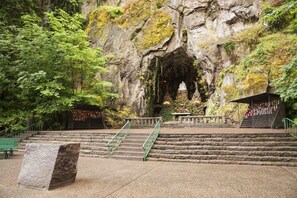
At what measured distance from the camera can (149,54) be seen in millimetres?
20328

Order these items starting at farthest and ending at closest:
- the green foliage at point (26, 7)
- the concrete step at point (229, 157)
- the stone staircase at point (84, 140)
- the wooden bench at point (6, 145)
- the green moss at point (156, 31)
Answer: the green moss at point (156, 31)
the green foliage at point (26, 7)
the stone staircase at point (84, 140)
the wooden bench at point (6, 145)
the concrete step at point (229, 157)

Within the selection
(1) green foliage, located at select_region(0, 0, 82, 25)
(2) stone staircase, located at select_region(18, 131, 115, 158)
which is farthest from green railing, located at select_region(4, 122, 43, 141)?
(1) green foliage, located at select_region(0, 0, 82, 25)

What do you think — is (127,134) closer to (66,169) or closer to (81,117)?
(66,169)

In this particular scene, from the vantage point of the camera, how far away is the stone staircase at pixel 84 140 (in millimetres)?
9484

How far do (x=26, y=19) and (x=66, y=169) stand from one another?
1554cm

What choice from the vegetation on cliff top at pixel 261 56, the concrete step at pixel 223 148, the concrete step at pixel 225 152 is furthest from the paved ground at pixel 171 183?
the vegetation on cliff top at pixel 261 56

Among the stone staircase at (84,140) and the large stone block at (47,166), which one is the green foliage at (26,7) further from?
the large stone block at (47,166)

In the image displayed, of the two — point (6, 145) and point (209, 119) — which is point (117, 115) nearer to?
point (209, 119)

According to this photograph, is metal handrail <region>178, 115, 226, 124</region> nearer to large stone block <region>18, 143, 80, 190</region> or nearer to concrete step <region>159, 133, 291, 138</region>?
concrete step <region>159, 133, 291, 138</region>

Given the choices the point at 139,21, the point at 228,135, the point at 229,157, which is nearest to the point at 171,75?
the point at 139,21

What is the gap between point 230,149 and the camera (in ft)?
25.9

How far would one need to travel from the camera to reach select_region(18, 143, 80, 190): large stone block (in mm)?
4430

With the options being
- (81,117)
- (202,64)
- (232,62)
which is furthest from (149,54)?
(81,117)

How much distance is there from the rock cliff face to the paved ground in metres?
12.2
